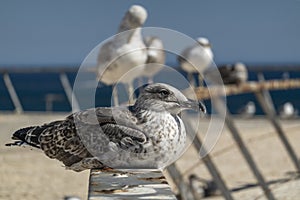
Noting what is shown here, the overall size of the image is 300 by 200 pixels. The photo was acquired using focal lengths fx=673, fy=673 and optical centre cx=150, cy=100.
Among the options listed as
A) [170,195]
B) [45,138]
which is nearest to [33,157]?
[45,138]

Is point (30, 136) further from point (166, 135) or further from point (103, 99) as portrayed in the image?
point (166, 135)

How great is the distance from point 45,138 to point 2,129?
1344cm

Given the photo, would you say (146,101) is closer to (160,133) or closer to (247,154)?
(160,133)

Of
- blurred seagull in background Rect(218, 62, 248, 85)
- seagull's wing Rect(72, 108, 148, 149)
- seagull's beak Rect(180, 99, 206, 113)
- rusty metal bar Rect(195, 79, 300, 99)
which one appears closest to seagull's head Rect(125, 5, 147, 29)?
rusty metal bar Rect(195, 79, 300, 99)

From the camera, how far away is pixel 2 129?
635 inches

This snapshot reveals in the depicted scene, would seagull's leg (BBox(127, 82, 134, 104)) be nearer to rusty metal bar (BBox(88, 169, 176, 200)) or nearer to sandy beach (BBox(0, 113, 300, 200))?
rusty metal bar (BBox(88, 169, 176, 200))

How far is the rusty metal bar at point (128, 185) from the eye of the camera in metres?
2.35

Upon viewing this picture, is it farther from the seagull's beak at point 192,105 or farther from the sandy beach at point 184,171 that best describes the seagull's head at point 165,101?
the sandy beach at point 184,171

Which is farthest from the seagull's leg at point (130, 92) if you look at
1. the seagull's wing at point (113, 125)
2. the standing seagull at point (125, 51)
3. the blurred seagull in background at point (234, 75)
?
the blurred seagull in background at point (234, 75)

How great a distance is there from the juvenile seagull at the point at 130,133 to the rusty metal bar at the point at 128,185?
0.04 m

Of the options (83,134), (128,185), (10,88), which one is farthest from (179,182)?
(10,88)

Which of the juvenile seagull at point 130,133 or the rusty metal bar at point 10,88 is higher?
the rusty metal bar at point 10,88

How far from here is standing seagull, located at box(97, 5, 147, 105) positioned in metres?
5.21

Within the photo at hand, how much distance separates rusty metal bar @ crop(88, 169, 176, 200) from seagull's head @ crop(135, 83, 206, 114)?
0.27 m
